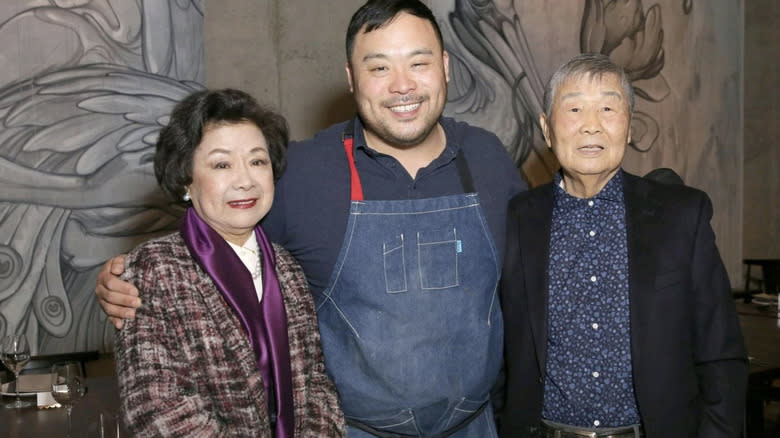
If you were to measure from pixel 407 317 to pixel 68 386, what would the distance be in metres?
1.35

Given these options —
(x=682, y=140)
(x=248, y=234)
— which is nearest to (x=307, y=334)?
(x=248, y=234)

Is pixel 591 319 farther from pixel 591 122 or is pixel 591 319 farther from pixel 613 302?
pixel 591 122


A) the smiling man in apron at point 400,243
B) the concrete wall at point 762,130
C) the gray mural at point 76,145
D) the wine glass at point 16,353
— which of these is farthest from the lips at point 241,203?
the concrete wall at point 762,130

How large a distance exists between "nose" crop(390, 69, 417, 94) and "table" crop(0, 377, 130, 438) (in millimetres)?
1479

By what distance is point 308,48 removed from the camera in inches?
219

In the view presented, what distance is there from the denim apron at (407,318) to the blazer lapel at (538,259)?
164 mm

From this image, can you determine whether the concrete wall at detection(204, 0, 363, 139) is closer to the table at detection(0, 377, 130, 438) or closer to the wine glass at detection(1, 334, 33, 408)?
the wine glass at detection(1, 334, 33, 408)

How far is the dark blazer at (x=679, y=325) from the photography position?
7.13ft

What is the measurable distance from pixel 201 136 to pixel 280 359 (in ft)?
2.08

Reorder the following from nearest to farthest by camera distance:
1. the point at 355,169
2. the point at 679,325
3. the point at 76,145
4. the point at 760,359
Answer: the point at 679,325 → the point at 355,169 → the point at 760,359 → the point at 76,145

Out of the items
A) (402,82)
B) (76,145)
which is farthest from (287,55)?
(402,82)

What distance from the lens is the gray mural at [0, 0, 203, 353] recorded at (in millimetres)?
4672

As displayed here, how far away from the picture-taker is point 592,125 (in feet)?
7.49

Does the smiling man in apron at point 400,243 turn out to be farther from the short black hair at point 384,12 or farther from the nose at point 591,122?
the nose at point 591,122
